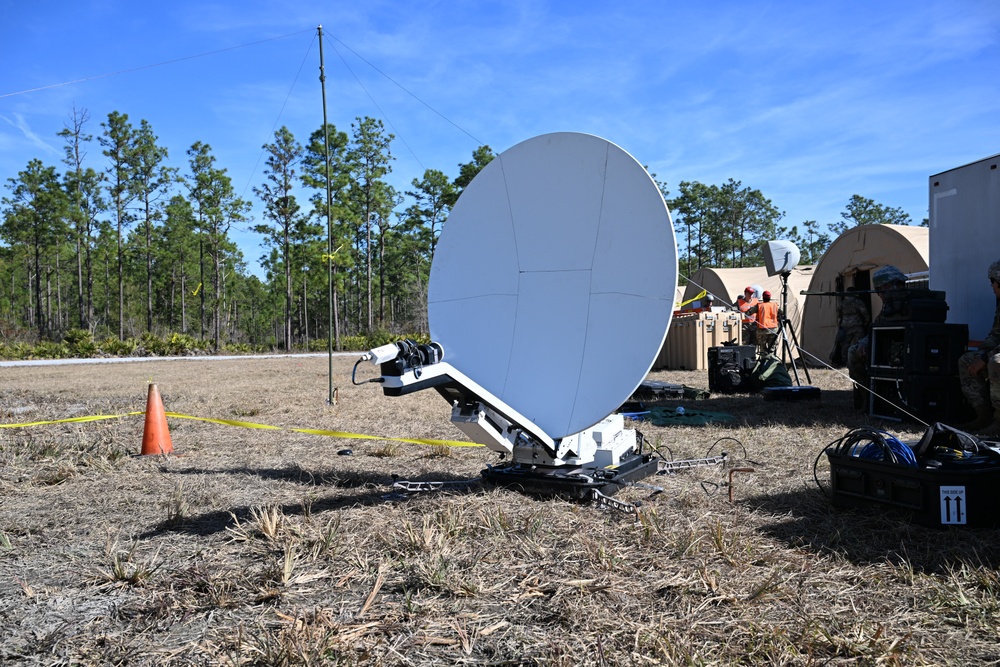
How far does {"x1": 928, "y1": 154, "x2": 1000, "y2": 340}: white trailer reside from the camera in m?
7.55

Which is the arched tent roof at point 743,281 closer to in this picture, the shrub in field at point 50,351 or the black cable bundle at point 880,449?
the black cable bundle at point 880,449

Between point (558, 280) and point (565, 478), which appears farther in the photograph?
point (558, 280)

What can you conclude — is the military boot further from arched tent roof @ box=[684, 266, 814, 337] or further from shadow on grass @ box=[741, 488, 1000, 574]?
arched tent roof @ box=[684, 266, 814, 337]

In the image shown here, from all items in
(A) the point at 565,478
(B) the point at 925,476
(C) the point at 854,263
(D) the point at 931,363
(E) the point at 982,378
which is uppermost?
(C) the point at 854,263

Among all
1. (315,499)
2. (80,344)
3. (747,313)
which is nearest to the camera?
(315,499)

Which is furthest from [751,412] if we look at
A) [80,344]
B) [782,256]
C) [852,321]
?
[80,344]

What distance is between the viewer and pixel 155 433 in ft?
21.9

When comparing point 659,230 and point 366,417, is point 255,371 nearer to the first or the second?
point 366,417

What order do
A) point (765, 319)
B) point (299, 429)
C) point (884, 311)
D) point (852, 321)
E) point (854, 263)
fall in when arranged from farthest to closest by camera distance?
point (854, 263), point (765, 319), point (852, 321), point (884, 311), point (299, 429)

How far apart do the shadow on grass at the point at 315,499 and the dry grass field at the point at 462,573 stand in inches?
1.1

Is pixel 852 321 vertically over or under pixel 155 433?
over

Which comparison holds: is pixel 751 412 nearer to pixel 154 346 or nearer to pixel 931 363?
pixel 931 363

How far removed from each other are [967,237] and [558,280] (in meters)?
5.77

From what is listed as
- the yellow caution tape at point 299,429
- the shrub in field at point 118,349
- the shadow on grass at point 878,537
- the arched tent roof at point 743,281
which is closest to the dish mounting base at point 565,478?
the shadow on grass at point 878,537
